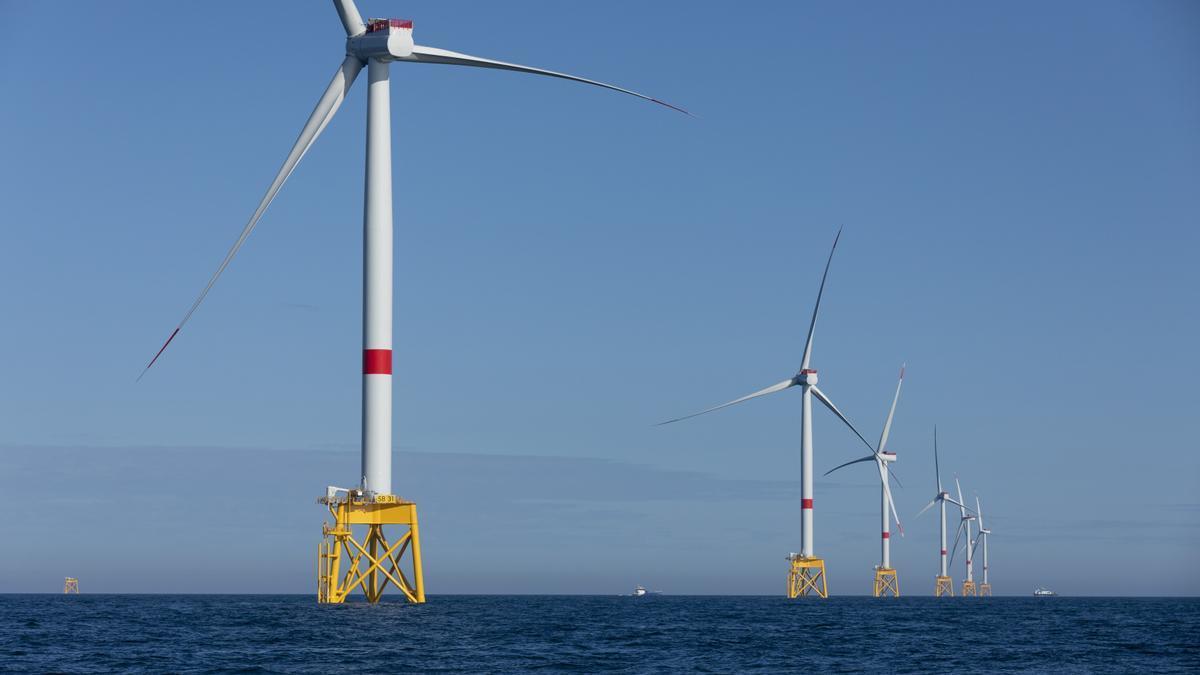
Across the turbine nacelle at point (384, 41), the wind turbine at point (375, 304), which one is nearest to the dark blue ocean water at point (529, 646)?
the wind turbine at point (375, 304)

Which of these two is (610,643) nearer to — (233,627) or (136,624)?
(233,627)

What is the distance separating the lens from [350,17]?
93125mm

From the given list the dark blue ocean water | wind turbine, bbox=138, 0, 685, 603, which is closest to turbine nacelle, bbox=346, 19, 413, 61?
wind turbine, bbox=138, 0, 685, 603

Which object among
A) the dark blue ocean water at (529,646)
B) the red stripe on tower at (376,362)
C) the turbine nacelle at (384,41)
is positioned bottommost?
the dark blue ocean water at (529,646)

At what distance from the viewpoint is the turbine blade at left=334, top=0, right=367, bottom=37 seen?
305 ft

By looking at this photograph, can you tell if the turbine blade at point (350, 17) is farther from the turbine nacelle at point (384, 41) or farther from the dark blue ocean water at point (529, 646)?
the dark blue ocean water at point (529, 646)

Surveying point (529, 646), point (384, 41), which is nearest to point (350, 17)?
point (384, 41)

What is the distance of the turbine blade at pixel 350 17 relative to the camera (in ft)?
305

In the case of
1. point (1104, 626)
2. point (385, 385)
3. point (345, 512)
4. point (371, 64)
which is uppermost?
point (371, 64)

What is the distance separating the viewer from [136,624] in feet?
302

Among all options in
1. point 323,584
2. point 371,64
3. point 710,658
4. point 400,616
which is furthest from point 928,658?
point 371,64

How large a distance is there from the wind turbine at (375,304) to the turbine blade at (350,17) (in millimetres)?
201

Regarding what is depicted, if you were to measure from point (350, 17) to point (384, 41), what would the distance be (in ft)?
12.8

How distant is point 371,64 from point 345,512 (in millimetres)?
30235
